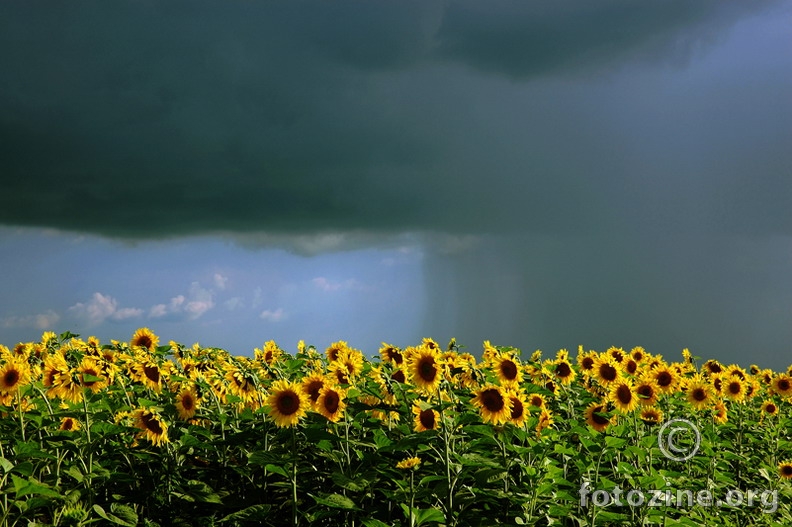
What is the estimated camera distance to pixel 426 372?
27.1 feet

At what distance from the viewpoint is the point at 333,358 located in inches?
432

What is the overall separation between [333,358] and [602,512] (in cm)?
461

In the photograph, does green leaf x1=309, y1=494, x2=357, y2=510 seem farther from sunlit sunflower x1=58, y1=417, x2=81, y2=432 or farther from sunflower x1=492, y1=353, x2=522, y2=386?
sunlit sunflower x1=58, y1=417, x2=81, y2=432

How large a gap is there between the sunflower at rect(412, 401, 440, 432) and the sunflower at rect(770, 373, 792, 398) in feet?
40.8

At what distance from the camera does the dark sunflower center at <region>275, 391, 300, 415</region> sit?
7.57 m

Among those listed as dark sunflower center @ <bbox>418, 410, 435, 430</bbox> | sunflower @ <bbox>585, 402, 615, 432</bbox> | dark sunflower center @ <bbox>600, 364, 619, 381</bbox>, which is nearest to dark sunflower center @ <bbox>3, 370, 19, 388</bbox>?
dark sunflower center @ <bbox>418, 410, 435, 430</bbox>

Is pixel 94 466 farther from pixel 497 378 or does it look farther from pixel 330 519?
pixel 497 378

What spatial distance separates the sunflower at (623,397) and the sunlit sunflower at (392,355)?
3253 millimetres

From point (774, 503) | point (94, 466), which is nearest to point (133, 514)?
point (94, 466)

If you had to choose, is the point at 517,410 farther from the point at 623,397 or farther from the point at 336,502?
the point at 623,397

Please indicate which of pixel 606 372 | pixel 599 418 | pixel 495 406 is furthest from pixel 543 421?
pixel 606 372

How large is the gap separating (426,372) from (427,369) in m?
0.04

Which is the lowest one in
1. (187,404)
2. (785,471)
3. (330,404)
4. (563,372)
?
(785,471)

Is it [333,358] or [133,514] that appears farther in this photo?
[333,358]
